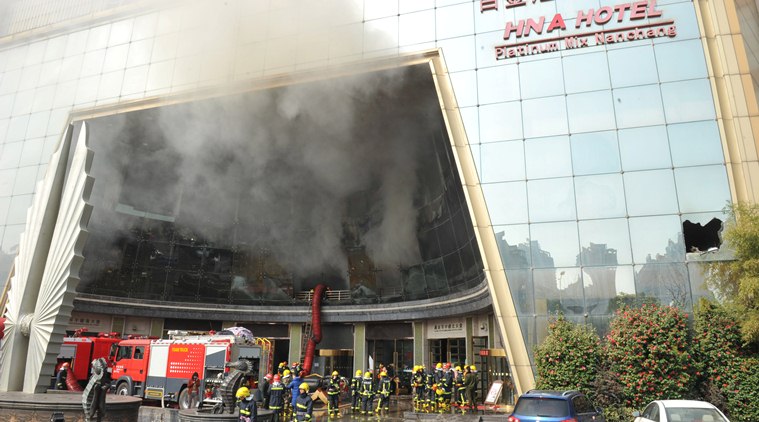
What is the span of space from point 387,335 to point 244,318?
809 centimetres

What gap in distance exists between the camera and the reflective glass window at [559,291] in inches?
542

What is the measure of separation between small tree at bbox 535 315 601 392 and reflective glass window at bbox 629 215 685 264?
2.56m

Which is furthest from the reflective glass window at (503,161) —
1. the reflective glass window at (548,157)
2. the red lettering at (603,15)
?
the red lettering at (603,15)

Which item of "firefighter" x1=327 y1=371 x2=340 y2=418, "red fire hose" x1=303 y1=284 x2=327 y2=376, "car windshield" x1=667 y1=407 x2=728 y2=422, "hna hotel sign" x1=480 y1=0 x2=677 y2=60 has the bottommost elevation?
"firefighter" x1=327 y1=371 x2=340 y2=418

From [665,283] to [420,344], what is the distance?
44.5ft

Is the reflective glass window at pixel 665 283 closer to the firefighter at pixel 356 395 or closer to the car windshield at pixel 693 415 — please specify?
the car windshield at pixel 693 415

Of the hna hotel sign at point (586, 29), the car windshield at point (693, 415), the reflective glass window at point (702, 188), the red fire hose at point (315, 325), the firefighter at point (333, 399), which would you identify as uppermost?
the hna hotel sign at point (586, 29)

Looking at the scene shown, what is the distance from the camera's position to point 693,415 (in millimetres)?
8062

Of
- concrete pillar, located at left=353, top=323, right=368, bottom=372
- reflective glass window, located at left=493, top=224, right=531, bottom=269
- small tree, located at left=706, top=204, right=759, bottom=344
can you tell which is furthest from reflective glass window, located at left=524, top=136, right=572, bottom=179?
concrete pillar, located at left=353, top=323, right=368, bottom=372

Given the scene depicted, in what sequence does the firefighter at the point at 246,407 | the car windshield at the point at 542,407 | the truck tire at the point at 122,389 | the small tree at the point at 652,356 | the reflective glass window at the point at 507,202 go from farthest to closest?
the truck tire at the point at 122,389 < the reflective glass window at the point at 507,202 < the small tree at the point at 652,356 < the firefighter at the point at 246,407 < the car windshield at the point at 542,407

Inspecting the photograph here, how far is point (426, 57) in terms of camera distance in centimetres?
1698

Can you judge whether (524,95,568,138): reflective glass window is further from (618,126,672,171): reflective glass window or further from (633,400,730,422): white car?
(633,400,730,422): white car

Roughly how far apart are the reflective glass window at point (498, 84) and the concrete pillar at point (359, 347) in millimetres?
15102

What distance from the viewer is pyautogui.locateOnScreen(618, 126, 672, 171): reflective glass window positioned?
46.1 feet
